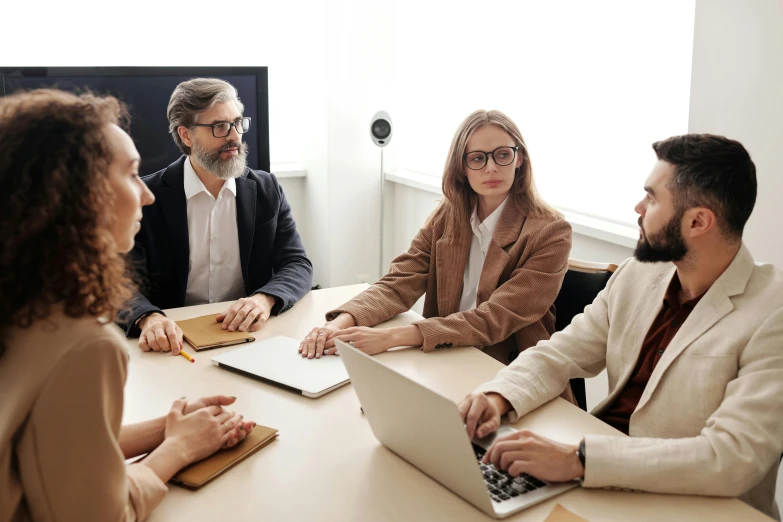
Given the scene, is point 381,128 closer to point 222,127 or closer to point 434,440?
point 222,127

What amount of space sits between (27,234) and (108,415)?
0.26 metres

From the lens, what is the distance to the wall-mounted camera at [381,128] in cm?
416

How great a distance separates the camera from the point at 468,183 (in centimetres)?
237

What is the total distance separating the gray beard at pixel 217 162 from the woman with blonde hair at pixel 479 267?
650mm

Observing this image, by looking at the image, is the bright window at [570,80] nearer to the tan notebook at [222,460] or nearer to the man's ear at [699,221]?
the man's ear at [699,221]

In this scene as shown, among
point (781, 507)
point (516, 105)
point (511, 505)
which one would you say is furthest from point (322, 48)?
point (511, 505)

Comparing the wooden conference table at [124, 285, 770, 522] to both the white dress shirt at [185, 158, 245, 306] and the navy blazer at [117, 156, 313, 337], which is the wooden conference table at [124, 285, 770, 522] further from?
the white dress shirt at [185, 158, 245, 306]

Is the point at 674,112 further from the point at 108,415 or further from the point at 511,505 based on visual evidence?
the point at 108,415

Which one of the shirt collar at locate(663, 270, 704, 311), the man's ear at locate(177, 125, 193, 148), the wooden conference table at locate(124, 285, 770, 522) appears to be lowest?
the wooden conference table at locate(124, 285, 770, 522)

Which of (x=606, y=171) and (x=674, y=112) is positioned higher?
(x=674, y=112)

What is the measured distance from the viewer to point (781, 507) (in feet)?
7.51

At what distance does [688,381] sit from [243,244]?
1595 millimetres

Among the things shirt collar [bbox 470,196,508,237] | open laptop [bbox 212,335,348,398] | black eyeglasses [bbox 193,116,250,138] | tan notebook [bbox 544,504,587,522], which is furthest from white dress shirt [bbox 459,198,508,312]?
tan notebook [bbox 544,504,587,522]

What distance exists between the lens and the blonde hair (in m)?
2.27
